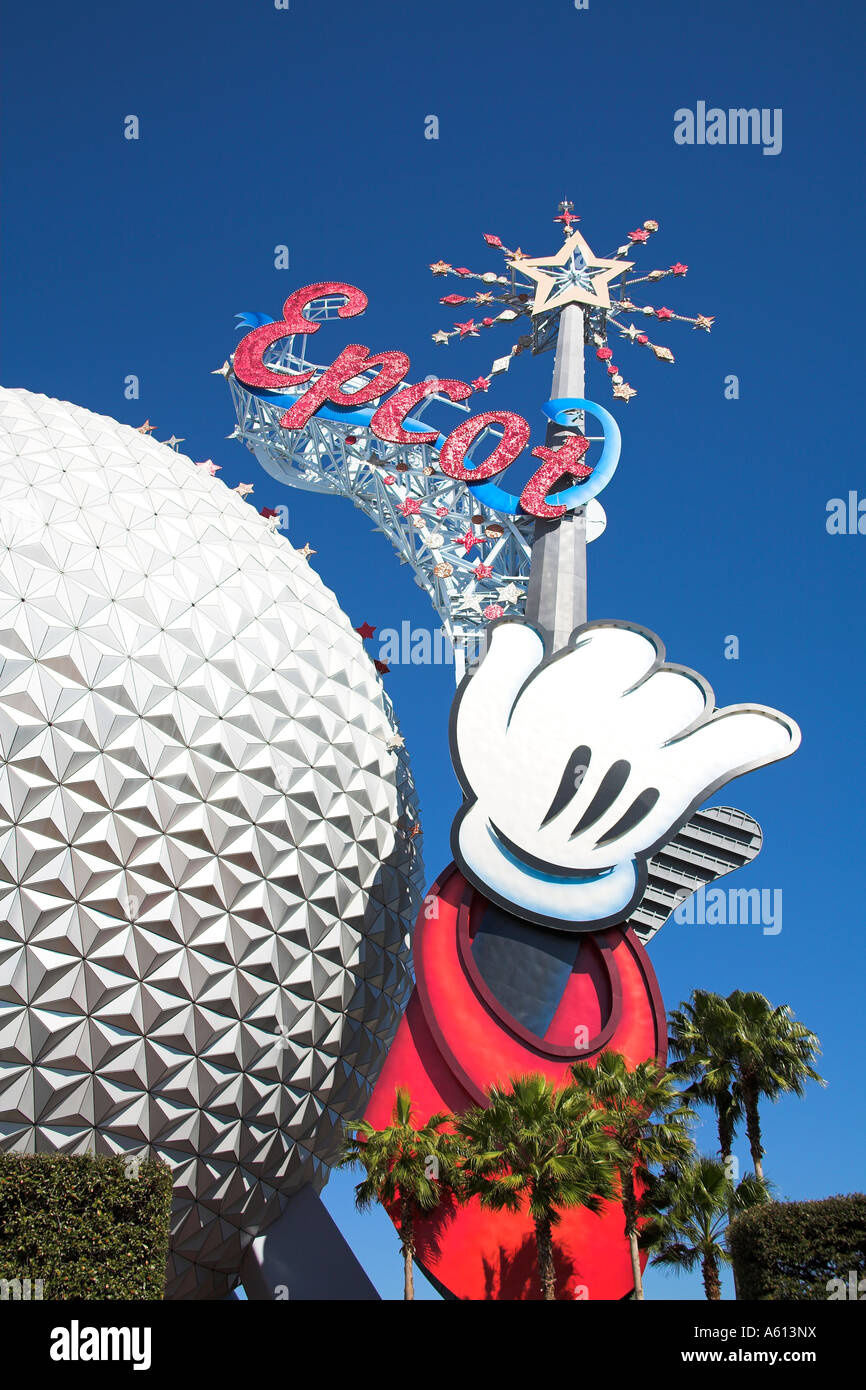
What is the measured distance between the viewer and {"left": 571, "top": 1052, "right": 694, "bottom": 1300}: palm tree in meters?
22.5

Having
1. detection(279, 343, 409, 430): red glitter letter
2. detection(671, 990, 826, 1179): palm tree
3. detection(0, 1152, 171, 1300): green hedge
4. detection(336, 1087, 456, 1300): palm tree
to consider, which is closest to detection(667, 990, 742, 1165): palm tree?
detection(671, 990, 826, 1179): palm tree

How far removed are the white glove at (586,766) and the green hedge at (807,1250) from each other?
26.9 feet

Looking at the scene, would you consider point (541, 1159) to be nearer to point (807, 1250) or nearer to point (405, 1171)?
point (405, 1171)

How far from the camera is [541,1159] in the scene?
2141 cm

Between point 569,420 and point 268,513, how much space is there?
910cm

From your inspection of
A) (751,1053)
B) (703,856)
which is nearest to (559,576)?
(703,856)

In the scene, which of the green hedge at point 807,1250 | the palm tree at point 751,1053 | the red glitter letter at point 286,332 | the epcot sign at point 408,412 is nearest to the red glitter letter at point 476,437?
the epcot sign at point 408,412

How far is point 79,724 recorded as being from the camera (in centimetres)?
2484

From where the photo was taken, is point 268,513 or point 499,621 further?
point 268,513

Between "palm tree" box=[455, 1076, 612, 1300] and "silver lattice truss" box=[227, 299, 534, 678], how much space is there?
16.2m

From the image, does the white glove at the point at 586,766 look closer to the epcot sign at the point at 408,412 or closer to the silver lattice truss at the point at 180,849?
the silver lattice truss at the point at 180,849

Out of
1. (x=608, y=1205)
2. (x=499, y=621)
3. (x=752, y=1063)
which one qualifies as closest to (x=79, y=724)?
(x=499, y=621)

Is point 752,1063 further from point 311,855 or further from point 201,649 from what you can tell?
point 201,649

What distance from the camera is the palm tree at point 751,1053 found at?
26.6 m
